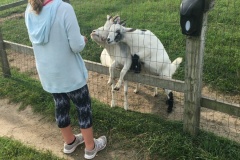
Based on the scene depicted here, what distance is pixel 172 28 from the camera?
735 centimetres

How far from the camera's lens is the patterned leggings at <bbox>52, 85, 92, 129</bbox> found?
362cm

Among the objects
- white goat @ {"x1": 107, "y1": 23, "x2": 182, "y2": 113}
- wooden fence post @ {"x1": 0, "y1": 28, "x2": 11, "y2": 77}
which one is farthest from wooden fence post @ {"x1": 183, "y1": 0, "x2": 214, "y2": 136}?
wooden fence post @ {"x1": 0, "y1": 28, "x2": 11, "y2": 77}

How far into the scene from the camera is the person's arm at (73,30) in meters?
3.11

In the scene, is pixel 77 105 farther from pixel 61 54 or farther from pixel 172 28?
pixel 172 28

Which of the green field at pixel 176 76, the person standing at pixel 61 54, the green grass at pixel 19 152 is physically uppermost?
the person standing at pixel 61 54

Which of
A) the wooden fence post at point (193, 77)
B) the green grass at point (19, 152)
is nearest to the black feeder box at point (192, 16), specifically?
the wooden fence post at point (193, 77)

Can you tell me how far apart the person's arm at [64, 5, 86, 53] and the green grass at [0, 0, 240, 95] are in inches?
112

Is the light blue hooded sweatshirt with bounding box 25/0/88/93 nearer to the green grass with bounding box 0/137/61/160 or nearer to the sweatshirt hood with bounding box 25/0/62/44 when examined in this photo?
the sweatshirt hood with bounding box 25/0/62/44

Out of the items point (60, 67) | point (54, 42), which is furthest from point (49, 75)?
point (54, 42)

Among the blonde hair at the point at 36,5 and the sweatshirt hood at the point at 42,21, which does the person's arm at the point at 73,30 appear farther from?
the blonde hair at the point at 36,5

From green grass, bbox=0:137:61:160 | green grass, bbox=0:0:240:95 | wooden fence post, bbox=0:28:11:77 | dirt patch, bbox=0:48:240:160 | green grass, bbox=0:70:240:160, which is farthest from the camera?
wooden fence post, bbox=0:28:11:77

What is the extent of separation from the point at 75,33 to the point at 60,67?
0.44 meters

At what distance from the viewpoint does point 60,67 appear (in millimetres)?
3393

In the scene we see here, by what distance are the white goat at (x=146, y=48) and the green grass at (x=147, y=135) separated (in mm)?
684
